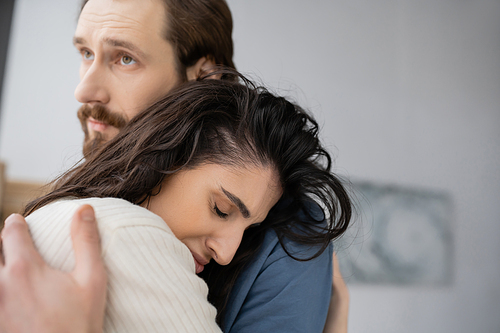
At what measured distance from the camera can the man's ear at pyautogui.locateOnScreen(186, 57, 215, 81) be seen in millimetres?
1496

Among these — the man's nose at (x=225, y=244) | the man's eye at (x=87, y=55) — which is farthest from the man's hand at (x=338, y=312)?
the man's eye at (x=87, y=55)

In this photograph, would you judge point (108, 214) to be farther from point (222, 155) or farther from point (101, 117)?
point (101, 117)

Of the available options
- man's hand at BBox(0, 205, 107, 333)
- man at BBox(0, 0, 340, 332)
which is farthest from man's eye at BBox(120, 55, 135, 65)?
man's hand at BBox(0, 205, 107, 333)

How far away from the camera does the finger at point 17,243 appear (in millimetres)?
579

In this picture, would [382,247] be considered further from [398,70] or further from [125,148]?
[125,148]

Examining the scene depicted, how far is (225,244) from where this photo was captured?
1.02 m

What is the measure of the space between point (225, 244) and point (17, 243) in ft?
1.73

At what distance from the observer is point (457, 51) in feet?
14.3

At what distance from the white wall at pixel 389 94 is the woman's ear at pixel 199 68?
1973 millimetres

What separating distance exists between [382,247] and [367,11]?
2.48 meters

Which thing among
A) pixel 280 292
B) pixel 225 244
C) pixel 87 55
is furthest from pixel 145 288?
pixel 87 55

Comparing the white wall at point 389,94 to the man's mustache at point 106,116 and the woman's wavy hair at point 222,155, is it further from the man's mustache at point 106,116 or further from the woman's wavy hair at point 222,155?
the woman's wavy hair at point 222,155

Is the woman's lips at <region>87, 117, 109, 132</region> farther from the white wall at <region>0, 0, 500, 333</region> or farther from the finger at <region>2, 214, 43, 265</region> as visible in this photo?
the white wall at <region>0, 0, 500, 333</region>

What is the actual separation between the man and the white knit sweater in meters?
0.03
